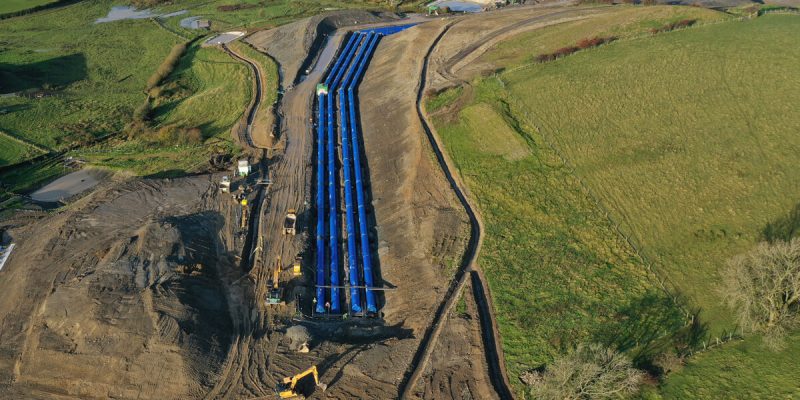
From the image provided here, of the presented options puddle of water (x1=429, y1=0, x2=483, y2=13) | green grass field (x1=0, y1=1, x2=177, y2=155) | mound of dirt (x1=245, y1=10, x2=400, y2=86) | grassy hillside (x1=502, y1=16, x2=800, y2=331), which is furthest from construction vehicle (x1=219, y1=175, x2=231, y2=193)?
puddle of water (x1=429, y1=0, x2=483, y2=13)

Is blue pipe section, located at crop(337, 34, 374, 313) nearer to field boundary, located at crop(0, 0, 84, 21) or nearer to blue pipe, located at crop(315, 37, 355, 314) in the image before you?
blue pipe, located at crop(315, 37, 355, 314)

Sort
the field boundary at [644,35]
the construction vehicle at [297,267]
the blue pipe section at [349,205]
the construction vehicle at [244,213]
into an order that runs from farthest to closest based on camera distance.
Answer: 1. the field boundary at [644,35]
2. the construction vehicle at [244,213]
3. the construction vehicle at [297,267]
4. the blue pipe section at [349,205]

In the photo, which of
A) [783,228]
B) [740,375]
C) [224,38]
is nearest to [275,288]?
[740,375]

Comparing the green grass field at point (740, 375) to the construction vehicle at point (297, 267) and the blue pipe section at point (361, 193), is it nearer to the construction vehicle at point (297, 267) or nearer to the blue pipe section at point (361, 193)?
the blue pipe section at point (361, 193)

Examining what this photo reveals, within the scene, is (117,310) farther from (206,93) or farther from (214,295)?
(206,93)

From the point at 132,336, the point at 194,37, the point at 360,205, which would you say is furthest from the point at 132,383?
Answer: the point at 194,37

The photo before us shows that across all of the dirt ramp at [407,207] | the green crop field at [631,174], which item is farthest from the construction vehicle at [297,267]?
the green crop field at [631,174]

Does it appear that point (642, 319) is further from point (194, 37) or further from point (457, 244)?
point (194, 37)
